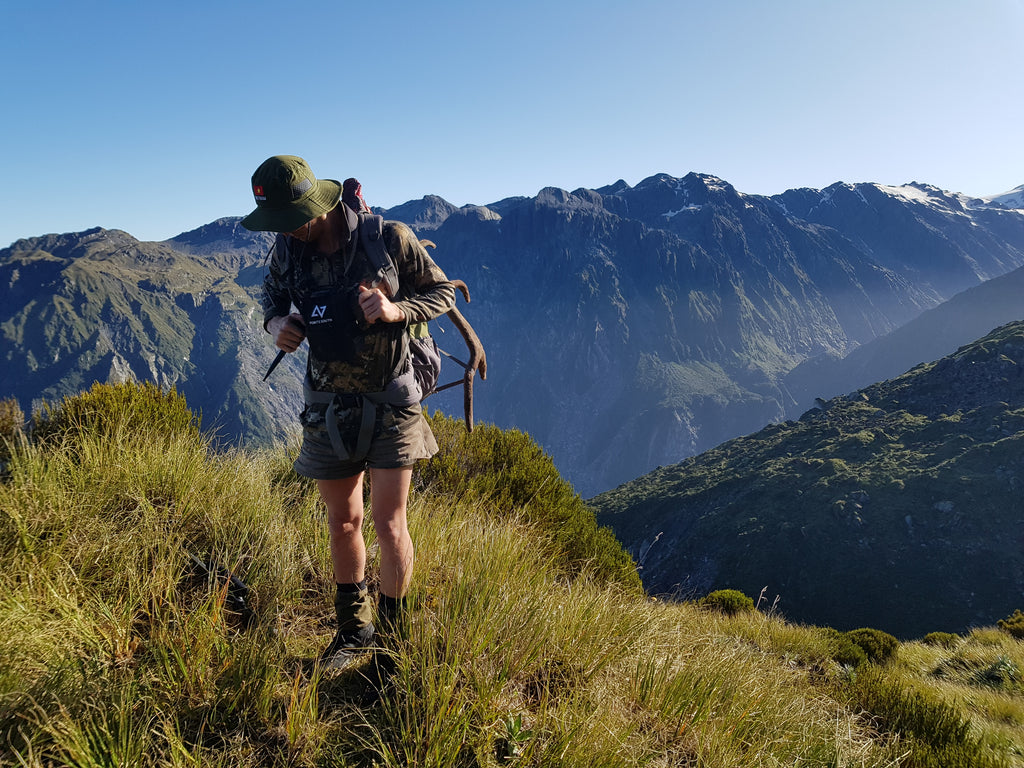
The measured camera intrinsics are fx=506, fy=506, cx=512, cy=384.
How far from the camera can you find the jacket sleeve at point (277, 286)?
251 cm

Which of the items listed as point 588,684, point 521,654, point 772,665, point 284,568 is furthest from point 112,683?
point 772,665

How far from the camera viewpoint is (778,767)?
2121 mm

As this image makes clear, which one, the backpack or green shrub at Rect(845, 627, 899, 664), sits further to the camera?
green shrub at Rect(845, 627, 899, 664)

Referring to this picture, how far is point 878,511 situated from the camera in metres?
69.1

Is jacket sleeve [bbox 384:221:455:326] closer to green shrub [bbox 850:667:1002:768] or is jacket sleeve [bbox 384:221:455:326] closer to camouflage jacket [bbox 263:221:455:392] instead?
camouflage jacket [bbox 263:221:455:392]

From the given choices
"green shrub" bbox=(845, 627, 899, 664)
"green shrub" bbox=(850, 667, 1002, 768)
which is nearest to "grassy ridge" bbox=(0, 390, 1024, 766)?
"green shrub" bbox=(850, 667, 1002, 768)

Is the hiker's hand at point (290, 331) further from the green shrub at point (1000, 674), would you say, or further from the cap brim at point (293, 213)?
the green shrub at point (1000, 674)

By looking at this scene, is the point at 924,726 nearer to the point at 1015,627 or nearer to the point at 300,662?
the point at 300,662

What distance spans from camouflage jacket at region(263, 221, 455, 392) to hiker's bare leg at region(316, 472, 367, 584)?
486 millimetres

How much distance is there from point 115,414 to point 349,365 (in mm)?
4491

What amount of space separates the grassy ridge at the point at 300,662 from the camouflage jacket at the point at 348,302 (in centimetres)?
116

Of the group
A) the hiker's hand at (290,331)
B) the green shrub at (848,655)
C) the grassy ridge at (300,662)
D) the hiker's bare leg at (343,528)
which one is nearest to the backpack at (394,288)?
the hiker's hand at (290,331)

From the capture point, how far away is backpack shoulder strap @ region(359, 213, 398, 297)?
242 cm

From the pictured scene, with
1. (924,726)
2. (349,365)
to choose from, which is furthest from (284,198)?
(924,726)
